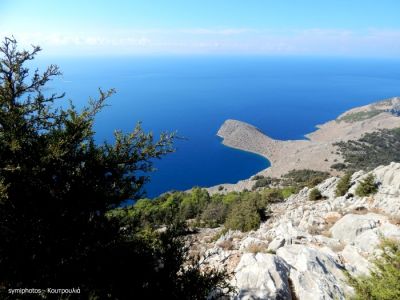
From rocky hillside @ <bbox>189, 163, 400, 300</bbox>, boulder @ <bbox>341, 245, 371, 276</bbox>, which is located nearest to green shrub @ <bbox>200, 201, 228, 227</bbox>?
rocky hillside @ <bbox>189, 163, 400, 300</bbox>

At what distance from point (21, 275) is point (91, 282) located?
148 cm

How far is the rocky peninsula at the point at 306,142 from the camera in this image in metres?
109

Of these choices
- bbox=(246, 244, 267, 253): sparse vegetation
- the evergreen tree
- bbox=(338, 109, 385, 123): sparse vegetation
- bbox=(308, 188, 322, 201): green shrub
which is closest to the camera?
the evergreen tree

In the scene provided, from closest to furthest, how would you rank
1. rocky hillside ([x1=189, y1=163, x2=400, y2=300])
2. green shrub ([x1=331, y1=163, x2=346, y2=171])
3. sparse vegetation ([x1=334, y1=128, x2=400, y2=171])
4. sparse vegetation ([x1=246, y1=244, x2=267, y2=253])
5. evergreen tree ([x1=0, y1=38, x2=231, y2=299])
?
1. evergreen tree ([x1=0, y1=38, x2=231, y2=299])
2. rocky hillside ([x1=189, y1=163, x2=400, y2=300])
3. sparse vegetation ([x1=246, y1=244, x2=267, y2=253])
4. sparse vegetation ([x1=334, y1=128, x2=400, y2=171])
5. green shrub ([x1=331, y1=163, x2=346, y2=171])

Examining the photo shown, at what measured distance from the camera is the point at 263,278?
408 inches

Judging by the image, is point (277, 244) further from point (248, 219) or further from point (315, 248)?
point (248, 219)

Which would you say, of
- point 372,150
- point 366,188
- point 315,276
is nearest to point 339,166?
point 372,150

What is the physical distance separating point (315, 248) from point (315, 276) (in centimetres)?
353

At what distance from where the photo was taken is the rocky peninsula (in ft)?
359

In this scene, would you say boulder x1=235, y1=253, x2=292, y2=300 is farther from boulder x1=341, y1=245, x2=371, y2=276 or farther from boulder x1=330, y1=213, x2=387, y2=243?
boulder x1=330, y1=213, x2=387, y2=243

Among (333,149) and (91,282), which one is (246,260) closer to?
(91,282)

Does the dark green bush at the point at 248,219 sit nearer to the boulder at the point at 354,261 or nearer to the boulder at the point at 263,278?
the boulder at the point at 354,261

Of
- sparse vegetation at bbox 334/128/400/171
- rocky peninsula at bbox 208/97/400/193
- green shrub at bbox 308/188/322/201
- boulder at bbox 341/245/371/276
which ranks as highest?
boulder at bbox 341/245/371/276

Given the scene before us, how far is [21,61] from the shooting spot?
7.54 meters
